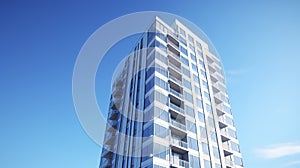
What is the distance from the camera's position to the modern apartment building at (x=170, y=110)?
22016 mm

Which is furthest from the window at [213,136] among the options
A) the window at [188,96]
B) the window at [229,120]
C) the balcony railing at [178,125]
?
the window at [229,120]

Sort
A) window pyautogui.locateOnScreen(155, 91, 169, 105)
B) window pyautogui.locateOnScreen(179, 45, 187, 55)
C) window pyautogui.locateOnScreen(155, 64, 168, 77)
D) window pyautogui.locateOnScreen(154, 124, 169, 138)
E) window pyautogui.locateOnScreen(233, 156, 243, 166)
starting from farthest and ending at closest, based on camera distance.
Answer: window pyautogui.locateOnScreen(179, 45, 187, 55) < window pyautogui.locateOnScreen(233, 156, 243, 166) < window pyautogui.locateOnScreen(155, 64, 168, 77) < window pyautogui.locateOnScreen(155, 91, 169, 105) < window pyautogui.locateOnScreen(154, 124, 169, 138)

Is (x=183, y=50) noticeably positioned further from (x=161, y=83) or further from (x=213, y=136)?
(x=213, y=136)

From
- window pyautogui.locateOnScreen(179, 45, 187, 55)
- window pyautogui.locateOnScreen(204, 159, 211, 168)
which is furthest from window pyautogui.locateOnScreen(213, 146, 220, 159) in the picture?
window pyautogui.locateOnScreen(179, 45, 187, 55)

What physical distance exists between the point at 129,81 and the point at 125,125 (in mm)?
7946

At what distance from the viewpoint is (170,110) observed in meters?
24.2

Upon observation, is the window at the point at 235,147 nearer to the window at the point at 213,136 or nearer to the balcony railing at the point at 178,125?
the window at the point at 213,136

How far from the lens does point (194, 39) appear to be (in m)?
40.2

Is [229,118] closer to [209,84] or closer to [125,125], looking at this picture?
[209,84]

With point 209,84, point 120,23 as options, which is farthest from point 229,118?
point 120,23

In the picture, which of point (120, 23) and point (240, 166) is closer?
point (120, 23)

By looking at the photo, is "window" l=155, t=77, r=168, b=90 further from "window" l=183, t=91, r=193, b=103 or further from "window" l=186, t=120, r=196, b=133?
"window" l=186, t=120, r=196, b=133

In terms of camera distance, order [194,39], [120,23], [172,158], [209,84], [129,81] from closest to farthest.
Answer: [120,23]
[172,158]
[129,81]
[209,84]
[194,39]

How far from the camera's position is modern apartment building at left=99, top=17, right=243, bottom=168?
72.2 feet
